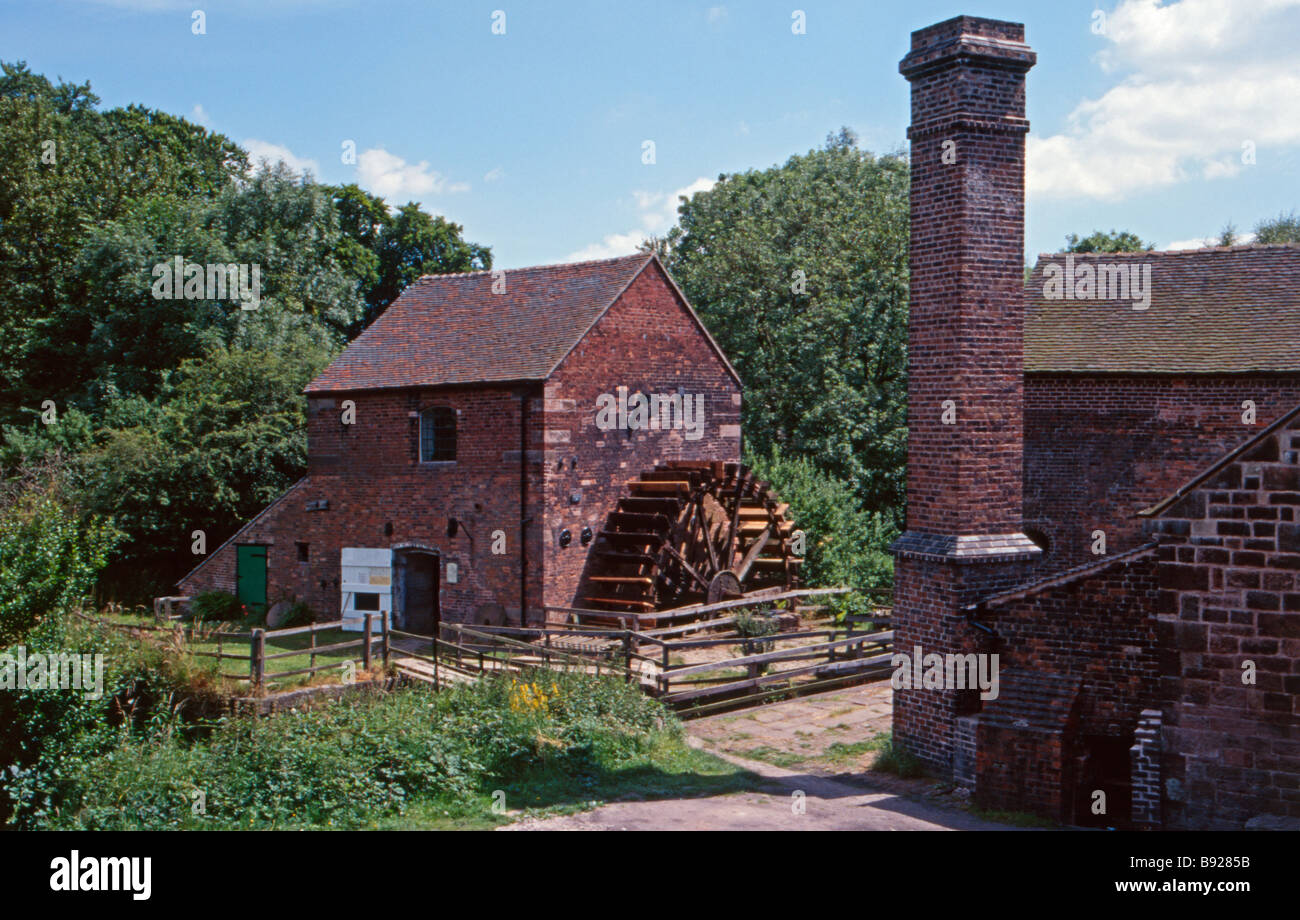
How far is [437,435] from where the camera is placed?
830 inches

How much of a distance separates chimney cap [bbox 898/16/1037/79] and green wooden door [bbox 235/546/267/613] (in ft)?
56.7

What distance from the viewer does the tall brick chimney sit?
1179 cm

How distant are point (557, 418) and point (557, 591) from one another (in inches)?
123

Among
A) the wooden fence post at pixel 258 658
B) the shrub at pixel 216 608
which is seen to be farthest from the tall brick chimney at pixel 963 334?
the shrub at pixel 216 608

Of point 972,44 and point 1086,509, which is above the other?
point 972,44

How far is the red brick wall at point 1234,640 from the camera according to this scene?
8812 millimetres

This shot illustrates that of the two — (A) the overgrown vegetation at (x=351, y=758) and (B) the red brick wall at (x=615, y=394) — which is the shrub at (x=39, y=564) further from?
(B) the red brick wall at (x=615, y=394)

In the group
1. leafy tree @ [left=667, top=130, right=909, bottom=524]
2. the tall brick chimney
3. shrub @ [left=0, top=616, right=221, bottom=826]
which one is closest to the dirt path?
the tall brick chimney

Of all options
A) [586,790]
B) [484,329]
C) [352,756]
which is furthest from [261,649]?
[484,329]

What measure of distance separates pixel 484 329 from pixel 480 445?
293 centimetres

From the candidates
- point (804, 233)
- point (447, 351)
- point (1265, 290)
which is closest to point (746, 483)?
point (447, 351)

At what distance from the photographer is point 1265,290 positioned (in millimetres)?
18141

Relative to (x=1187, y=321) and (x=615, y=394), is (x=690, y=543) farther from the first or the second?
(x=1187, y=321)

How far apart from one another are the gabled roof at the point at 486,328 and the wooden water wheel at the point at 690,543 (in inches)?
129
